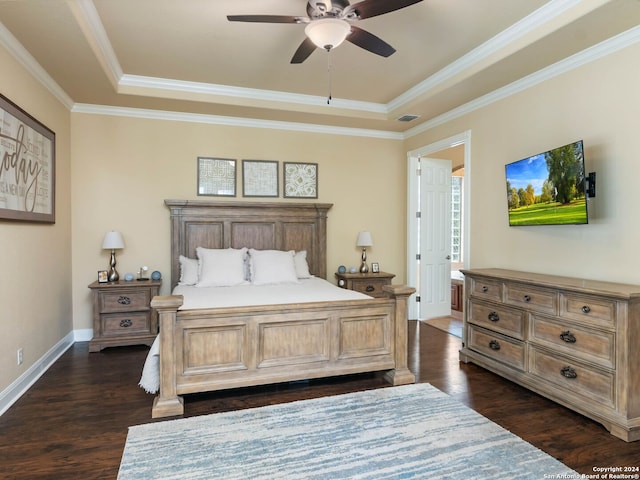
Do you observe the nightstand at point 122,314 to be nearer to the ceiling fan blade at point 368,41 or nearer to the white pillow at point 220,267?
the white pillow at point 220,267

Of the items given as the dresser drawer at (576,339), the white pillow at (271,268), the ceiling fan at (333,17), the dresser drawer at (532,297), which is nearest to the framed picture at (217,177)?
the white pillow at (271,268)

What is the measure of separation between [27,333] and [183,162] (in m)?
2.49

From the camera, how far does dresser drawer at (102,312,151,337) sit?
4.21 meters

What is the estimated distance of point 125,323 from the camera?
428 cm

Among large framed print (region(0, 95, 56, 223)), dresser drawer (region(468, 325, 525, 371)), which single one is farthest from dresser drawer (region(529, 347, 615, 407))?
large framed print (region(0, 95, 56, 223))

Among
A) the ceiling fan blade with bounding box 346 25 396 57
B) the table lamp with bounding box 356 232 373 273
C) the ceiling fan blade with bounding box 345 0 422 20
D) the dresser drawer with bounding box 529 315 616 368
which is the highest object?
the ceiling fan blade with bounding box 345 0 422 20

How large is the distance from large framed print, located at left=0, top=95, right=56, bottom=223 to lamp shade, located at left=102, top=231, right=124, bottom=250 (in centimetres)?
58

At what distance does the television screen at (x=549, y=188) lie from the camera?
9.44 ft

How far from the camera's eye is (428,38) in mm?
3293

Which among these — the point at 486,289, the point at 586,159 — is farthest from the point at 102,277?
the point at 586,159

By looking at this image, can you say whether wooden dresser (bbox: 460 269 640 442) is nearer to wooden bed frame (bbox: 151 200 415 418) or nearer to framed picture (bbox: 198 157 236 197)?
wooden bed frame (bbox: 151 200 415 418)

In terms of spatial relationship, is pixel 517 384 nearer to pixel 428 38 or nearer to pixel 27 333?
pixel 428 38

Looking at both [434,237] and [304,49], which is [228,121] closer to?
[304,49]

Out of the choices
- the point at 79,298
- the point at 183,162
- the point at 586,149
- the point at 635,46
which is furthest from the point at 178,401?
the point at 635,46
